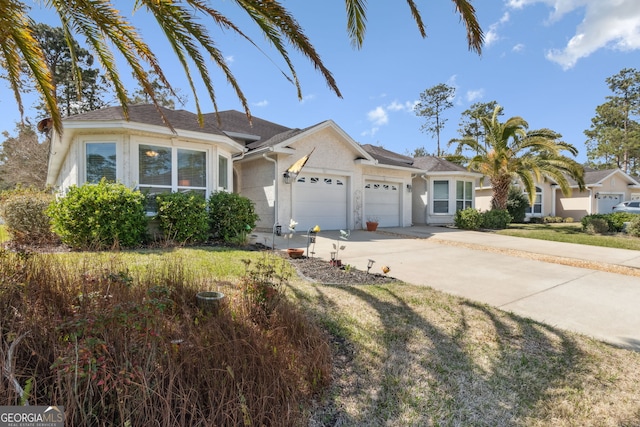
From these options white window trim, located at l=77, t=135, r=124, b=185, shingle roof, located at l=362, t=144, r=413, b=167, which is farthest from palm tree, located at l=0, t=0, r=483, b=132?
shingle roof, located at l=362, t=144, r=413, b=167

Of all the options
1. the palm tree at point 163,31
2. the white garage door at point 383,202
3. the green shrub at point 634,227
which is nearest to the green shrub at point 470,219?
the white garage door at point 383,202

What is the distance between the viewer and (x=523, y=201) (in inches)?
954

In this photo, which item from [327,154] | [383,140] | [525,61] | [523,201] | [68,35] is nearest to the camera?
[68,35]

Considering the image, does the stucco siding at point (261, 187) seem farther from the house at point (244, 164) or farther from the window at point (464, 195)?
the window at point (464, 195)

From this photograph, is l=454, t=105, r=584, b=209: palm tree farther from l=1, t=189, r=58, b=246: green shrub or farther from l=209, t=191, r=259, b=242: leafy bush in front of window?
l=1, t=189, r=58, b=246: green shrub

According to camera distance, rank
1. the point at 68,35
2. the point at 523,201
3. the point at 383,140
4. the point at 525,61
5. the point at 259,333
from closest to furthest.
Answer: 1. the point at 259,333
2. the point at 68,35
3. the point at 525,61
4. the point at 523,201
5. the point at 383,140

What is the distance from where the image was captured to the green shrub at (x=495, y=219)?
57.3 feet

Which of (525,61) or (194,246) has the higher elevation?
(525,61)

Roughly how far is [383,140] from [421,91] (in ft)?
31.9

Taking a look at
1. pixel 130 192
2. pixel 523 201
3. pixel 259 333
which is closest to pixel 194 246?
pixel 130 192

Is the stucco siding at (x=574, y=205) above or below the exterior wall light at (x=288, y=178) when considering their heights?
below

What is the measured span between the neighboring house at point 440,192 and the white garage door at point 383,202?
2.28 metres

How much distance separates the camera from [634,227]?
15016 millimetres

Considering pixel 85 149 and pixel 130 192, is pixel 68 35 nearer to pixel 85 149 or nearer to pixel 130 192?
pixel 130 192
